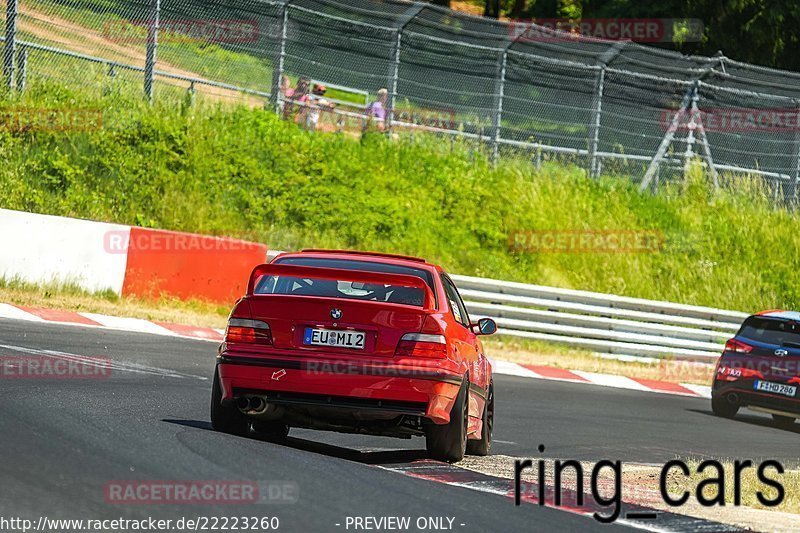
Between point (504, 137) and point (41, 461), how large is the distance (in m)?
20.1

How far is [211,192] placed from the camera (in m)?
24.2

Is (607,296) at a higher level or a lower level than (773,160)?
lower

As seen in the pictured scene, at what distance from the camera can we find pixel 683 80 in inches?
1041

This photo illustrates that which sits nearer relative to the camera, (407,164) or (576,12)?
(407,164)

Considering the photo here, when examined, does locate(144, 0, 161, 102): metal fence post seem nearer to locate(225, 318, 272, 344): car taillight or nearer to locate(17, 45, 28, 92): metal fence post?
locate(17, 45, 28, 92): metal fence post

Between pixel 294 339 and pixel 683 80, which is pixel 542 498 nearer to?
pixel 294 339

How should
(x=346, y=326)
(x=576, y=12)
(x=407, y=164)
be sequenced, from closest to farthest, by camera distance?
(x=346, y=326), (x=407, y=164), (x=576, y=12)

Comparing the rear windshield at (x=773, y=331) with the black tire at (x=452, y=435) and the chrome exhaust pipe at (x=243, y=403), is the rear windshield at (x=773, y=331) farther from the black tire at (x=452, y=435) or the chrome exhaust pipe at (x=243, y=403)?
the chrome exhaust pipe at (x=243, y=403)

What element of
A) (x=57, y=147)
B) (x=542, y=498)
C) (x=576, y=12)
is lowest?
(x=542, y=498)

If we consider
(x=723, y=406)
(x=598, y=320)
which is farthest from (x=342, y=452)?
(x=598, y=320)

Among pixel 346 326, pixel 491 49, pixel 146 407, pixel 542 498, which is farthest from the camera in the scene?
pixel 491 49

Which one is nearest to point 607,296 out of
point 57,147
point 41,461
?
point 57,147

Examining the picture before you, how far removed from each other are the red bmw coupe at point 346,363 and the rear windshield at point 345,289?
0.07 ft

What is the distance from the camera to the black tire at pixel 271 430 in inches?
377
